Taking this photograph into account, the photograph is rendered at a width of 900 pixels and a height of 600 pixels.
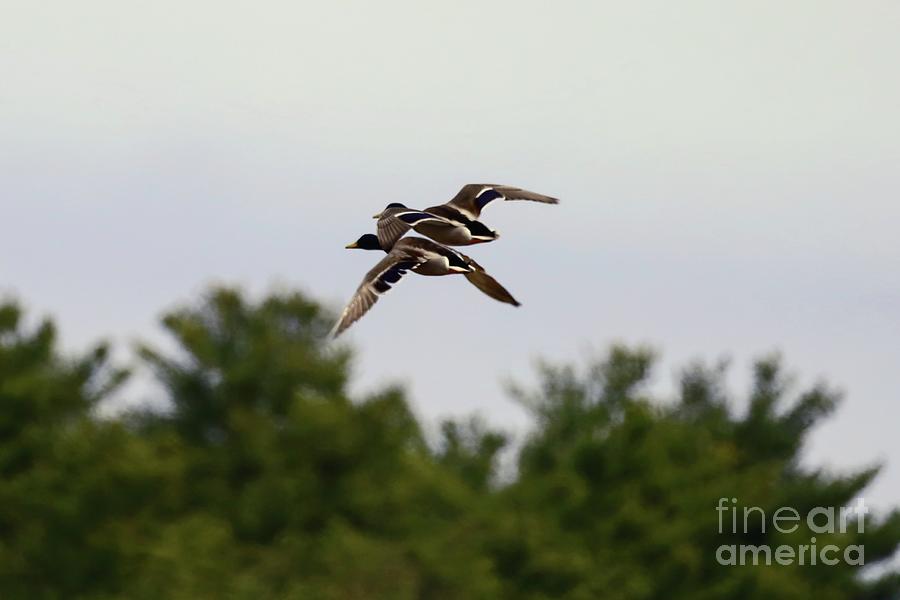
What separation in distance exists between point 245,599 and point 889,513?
29.3 metres

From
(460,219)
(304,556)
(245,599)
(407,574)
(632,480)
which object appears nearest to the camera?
(460,219)

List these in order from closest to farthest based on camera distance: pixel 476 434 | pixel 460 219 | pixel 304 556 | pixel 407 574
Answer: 1. pixel 460 219
2. pixel 407 574
3. pixel 304 556
4. pixel 476 434

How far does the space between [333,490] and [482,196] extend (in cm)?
4535

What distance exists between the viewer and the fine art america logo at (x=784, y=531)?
73.4 meters

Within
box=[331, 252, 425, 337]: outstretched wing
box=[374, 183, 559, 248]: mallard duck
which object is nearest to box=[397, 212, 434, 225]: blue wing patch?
box=[374, 183, 559, 248]: mallard duck

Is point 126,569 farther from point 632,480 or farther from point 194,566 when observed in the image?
point 632,480

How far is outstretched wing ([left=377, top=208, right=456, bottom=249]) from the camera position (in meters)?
23.4

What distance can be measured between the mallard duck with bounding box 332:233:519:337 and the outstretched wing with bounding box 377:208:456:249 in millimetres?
84

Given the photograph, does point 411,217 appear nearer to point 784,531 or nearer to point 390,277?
point 390,277

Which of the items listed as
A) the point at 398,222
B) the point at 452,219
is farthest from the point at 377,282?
the point at 452,219

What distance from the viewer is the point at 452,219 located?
24.7 metres

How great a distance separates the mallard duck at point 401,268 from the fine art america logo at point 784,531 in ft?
162

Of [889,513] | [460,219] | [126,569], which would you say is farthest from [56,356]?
[460,219]

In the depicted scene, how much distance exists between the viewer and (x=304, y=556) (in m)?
64.8
